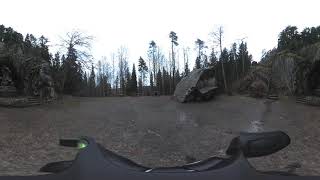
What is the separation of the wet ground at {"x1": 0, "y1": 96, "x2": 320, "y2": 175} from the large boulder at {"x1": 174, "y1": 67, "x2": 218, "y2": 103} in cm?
127

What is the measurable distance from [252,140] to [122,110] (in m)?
26.3

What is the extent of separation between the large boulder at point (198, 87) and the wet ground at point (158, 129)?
50.0 inches

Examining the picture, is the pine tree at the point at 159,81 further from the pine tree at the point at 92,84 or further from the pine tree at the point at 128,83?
the pine tree at the point at 92,84

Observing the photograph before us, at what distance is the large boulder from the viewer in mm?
36156

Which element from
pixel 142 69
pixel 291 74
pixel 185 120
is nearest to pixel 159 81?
pixel 142 69

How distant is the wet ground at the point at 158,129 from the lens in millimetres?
15328

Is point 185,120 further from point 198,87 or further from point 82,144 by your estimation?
point 82,144

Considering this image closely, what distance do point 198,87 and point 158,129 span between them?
14783 millimetres

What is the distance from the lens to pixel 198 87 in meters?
36.9

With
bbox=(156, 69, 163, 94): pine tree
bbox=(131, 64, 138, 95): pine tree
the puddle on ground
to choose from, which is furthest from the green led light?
bbox=(156, 69, 163, 94): pine tree

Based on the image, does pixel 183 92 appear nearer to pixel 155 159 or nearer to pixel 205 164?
pixel 155 159

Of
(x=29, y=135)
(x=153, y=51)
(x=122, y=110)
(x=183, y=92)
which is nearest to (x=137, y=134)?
(x=29, y=135)

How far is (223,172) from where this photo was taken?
4.21m

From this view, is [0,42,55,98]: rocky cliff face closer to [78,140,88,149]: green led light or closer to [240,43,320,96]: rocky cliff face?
[240,43,320,96]: rocky cliff face
